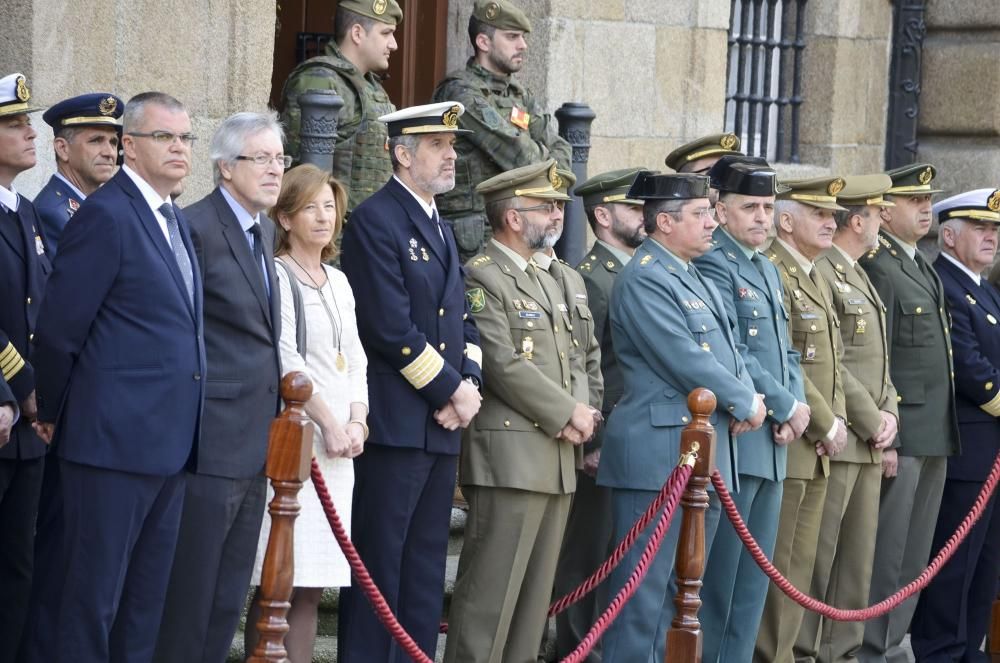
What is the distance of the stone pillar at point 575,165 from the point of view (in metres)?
8.86

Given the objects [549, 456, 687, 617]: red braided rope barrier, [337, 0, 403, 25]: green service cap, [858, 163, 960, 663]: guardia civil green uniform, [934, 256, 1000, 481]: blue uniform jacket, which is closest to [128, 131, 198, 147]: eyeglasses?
[549, 456, 687, 617]: red braided rope barrier

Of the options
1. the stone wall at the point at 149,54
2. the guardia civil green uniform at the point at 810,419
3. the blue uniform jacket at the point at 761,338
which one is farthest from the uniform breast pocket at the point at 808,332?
the stone wall at the point at 149,54

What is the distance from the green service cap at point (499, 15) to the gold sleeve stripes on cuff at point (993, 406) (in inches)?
103

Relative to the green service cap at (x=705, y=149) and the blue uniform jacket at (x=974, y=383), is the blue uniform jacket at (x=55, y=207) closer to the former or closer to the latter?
the green service cap at (x=705, y=149)

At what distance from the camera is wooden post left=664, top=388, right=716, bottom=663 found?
6.24m

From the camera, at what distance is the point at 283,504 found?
520 centimetres

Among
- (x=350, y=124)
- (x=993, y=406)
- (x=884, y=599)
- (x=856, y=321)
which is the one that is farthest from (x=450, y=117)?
(x=993, y=406)

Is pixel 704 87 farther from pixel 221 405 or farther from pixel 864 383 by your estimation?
pixel 221 405

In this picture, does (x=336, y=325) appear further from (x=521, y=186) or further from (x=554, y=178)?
(x=554, y=178)

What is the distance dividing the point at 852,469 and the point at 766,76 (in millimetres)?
4515

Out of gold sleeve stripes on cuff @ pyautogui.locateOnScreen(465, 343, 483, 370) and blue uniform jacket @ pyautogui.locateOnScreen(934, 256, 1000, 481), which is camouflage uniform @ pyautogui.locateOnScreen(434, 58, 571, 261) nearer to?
gold sleeve stripes on cuff @ pyautogui.locateOnScreen(465, 343, 483, 370)

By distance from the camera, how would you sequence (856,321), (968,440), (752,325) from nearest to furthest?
(752,325), (856,321), (968,440)

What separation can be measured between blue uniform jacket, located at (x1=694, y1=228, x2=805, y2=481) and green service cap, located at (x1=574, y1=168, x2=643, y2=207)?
1.53 ft

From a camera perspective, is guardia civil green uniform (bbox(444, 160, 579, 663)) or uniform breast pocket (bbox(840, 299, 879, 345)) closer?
guardia civil green uniform (bbox(444, 160, 579, 663))
